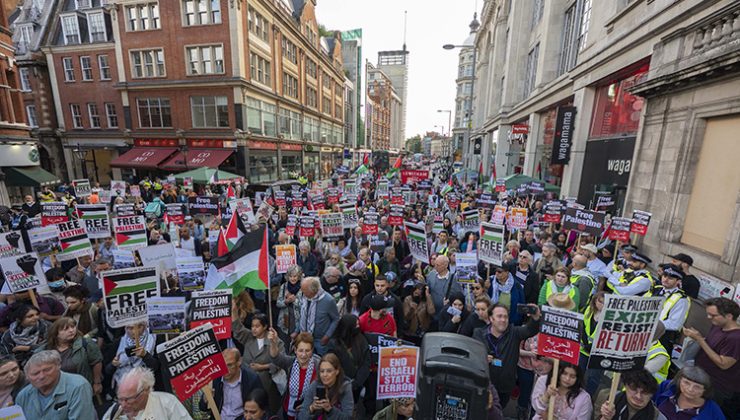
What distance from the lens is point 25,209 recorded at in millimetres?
12250

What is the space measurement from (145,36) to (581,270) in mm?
31488

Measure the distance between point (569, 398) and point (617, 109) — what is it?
472 inches

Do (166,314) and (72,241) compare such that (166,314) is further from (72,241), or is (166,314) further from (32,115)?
(32,115)

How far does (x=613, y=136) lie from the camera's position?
37.7ft

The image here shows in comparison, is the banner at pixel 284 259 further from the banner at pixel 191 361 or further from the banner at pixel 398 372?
the banner at pixel 398 372

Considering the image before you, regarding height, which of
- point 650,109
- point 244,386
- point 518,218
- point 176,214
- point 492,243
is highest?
point 650,109

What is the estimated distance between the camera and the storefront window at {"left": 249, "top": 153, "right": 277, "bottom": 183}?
86.0 feet

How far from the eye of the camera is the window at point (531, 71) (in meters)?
21.3

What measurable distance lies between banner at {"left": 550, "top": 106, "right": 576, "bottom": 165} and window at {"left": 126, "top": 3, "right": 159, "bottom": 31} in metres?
28.2

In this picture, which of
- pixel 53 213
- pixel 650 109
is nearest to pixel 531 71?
pixel 650 109

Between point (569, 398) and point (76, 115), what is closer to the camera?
point (569, 398)

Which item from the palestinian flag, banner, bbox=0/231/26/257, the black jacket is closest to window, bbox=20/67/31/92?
banner, bbox=0/231/26/257

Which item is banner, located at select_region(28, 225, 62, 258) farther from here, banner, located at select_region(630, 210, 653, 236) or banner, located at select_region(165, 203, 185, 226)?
banner, located at select_region(630, 210, 653, 236)

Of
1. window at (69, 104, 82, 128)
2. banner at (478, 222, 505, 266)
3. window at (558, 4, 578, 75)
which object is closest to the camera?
banner at (478, 222, 505, 266)
